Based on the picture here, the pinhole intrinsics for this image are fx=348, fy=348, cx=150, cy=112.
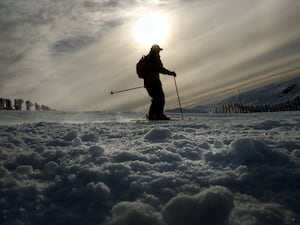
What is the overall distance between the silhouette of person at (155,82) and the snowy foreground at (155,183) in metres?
5.84

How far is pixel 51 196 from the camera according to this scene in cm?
324

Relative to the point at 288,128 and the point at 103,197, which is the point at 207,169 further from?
the point at 288,128

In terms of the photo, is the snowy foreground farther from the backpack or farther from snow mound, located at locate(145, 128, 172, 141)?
the backpack

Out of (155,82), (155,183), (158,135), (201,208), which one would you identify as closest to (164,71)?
(155,82)

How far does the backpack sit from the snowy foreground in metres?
6.04

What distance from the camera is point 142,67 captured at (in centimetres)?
1089

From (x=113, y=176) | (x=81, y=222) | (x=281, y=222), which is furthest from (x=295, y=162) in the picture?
(x=81, y=222)

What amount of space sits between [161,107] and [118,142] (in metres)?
5.59

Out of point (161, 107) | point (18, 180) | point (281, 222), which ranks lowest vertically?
point (281, 222)

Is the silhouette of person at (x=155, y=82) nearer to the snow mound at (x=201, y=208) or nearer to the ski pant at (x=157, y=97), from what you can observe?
the ski pant at (x=157, y=97)

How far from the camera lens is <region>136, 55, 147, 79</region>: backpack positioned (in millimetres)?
10875

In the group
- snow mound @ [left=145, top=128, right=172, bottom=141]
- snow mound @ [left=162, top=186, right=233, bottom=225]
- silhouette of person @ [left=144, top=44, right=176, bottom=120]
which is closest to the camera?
snow mound @ [left=162, top=186, right=233, bottom=225]

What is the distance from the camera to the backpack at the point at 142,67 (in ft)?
35.7

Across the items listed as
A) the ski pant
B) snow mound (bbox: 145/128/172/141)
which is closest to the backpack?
the ski pant
